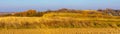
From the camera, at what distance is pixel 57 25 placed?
69.1ft

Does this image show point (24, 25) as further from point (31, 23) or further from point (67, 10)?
point (67, 10)

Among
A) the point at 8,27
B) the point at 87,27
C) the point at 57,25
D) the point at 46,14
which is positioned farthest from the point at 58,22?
the point at 46,14

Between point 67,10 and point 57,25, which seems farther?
point 67,10

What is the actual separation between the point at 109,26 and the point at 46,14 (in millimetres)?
7690

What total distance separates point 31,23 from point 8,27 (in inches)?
70.2

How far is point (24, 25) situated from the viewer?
20922mm

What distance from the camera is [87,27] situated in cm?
2086

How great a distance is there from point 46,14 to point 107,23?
6908 millimetres

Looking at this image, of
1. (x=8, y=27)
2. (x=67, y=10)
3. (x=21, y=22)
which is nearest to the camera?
(x=8, y=27)

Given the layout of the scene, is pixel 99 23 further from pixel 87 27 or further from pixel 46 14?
pixel 46 14

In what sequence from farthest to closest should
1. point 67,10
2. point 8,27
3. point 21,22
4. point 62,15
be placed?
point 67,10 < point 62,15 < point 21,22 < point 8,27

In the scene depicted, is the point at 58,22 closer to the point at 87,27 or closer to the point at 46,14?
the point at 87,27

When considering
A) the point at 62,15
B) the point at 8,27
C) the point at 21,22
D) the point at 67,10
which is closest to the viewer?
the point at 8,27

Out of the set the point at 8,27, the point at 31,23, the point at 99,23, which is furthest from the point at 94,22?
the point at 8,27
